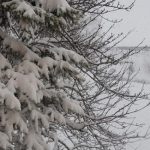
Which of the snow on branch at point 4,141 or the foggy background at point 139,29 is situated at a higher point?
the foggy background at point 139,29

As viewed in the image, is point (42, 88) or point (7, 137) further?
point (42, 88)

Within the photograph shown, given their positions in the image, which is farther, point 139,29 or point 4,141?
point 139,29

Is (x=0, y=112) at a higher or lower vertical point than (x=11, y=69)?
lower

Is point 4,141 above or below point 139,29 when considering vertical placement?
below

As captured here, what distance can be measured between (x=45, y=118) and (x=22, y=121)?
0.40 meters

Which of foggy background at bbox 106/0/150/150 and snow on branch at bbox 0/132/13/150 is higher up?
foggy background at bbox 106/0/150/150

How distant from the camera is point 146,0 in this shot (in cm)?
3675

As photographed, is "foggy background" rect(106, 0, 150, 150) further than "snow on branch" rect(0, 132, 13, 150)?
Yes

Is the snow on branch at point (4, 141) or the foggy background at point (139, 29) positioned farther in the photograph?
the foggy background at point (139, 29)

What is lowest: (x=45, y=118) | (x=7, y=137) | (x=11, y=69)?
(x=7, y=137)

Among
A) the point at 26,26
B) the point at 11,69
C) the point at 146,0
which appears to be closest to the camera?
the point at 26,26

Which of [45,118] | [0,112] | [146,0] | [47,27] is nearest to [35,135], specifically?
[45,118]

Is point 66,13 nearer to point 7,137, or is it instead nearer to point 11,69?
point 11,69

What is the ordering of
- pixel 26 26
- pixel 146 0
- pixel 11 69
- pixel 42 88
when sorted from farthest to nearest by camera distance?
pixel 146 0 → pixel 42 88 → pixel 11 69 → pixel 26 26
